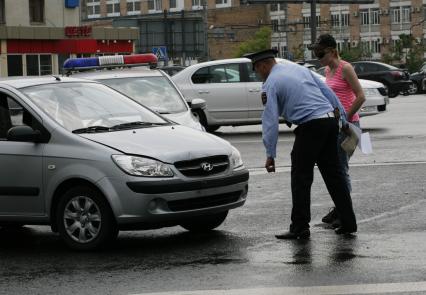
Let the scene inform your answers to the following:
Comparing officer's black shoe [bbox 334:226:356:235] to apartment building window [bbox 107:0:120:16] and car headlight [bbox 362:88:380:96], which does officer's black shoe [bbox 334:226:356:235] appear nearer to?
car headlight [bbox 362:88:380:96]

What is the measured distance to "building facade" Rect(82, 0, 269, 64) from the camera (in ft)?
227

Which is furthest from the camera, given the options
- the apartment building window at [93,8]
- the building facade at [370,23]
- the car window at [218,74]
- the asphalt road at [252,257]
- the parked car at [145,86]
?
the apartment building window at [93,8]

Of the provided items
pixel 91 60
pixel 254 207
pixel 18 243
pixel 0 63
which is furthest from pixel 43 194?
pixel 0 63

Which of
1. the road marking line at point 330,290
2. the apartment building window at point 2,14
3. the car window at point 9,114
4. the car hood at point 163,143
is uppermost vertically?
the apartment building window at point 2,14

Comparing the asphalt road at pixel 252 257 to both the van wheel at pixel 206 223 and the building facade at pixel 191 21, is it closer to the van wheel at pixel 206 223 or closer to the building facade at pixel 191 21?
the van wheel at pixel 206 223

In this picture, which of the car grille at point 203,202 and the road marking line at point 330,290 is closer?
the road marking line at point 330,290

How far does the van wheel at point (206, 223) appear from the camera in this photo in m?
9.42

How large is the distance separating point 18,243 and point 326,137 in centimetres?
298

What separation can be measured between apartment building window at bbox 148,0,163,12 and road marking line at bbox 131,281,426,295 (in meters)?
110

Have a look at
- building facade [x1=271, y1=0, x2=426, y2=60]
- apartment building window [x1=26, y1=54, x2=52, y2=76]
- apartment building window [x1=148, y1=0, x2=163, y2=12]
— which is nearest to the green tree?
building facade [x1=271, y1=0, x2=426, y2=60]

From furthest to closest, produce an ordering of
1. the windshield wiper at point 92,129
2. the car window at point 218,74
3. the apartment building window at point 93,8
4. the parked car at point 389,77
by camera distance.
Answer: the apartment building window at point 93,8
the parked car at point 389,77
the car window at point 218,74
the windshield wiper at point 92,129

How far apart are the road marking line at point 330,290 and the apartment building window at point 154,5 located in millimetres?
109755

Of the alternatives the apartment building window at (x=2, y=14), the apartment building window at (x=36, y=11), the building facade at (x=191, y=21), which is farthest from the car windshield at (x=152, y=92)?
the building facade at (x=191, y=21)

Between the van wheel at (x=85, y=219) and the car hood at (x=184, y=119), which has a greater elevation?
the car hood at (x=184, y=119)
